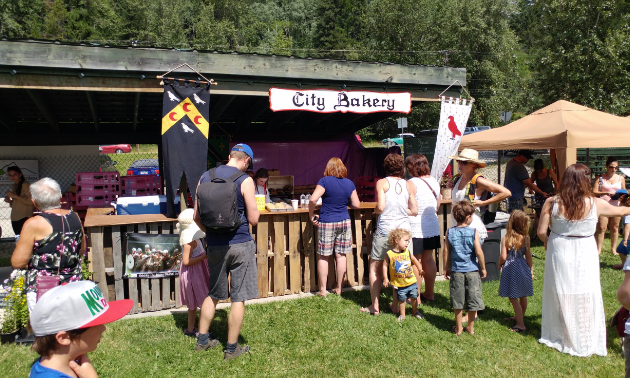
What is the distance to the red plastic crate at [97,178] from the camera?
24.3 feet

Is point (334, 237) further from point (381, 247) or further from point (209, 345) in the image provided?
point (209, 345)

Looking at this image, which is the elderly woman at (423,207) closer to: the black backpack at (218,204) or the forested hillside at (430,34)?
the black backpack at (218,204)

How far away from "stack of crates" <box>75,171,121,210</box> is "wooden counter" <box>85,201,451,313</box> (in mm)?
2376

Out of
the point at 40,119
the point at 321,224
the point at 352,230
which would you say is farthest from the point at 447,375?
the point at 40,119

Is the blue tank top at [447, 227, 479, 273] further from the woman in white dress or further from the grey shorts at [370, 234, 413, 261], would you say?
the grey shorts at [370, 234, 413, 261]

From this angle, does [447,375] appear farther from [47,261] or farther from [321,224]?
[47,261]

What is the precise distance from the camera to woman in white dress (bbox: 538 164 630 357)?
12.0ft

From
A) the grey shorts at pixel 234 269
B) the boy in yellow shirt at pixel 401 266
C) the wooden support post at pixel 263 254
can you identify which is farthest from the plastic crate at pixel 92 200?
the boy in yellow shirt at pixel 401 266

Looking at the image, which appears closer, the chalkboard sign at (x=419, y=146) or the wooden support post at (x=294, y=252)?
the wooden support post at (x=294, y=252)

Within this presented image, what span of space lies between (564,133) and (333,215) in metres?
4.46

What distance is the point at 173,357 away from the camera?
3848mm

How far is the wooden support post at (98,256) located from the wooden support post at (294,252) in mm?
2199

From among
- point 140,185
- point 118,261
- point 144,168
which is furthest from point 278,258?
point 144,168

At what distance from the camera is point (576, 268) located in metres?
3.74
